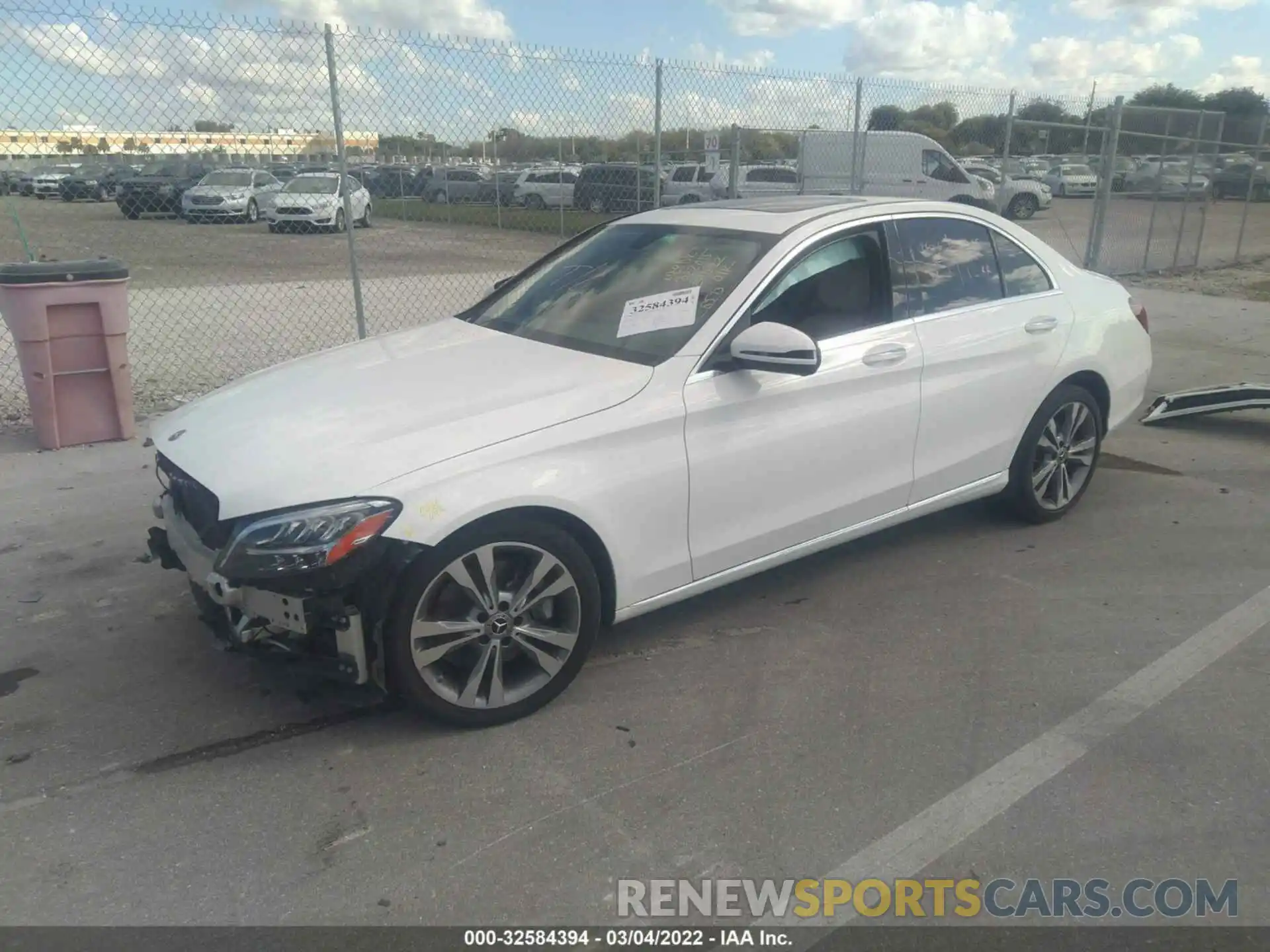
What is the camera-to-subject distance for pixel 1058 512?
5.21m

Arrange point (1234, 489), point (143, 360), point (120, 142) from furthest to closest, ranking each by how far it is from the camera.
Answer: point (143, 360), point (120, 142), point (1234, 489)

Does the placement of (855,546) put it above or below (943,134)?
below

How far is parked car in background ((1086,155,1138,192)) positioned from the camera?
14.0m

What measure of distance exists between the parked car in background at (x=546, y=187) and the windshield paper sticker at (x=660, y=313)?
6721mm

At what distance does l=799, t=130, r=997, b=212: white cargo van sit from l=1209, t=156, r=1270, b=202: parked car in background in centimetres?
535

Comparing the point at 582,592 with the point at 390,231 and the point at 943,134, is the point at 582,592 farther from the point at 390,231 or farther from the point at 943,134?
the point at 943,134

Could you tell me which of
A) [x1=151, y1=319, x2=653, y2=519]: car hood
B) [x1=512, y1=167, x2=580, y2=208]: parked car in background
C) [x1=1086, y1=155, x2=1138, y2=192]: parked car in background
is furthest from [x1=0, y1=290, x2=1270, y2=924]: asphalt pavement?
[x1=1086, y1=155, x2=1138, y2=192]: parked car in background

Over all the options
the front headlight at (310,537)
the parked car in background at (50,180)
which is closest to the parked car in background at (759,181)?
the parked car in background at (50,180)

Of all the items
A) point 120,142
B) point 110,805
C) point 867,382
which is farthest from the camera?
point 120,142

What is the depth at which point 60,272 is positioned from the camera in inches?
227

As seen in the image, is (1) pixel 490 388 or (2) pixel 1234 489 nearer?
(1) pixel 490 388

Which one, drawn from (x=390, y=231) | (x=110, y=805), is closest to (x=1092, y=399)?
(x=110, y=805)

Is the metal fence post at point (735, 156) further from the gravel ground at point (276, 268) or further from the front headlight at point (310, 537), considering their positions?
the front headlight at point (310, 537)
